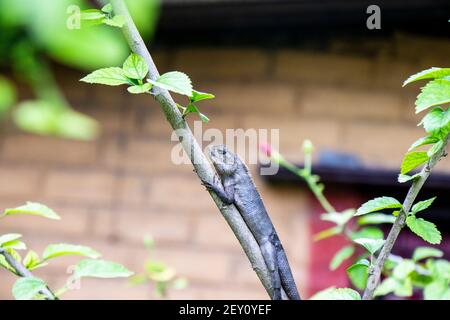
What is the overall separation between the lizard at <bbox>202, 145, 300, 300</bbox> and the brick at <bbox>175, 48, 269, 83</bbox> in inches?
24.0

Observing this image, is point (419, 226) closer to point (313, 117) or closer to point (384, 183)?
point (384, 183)

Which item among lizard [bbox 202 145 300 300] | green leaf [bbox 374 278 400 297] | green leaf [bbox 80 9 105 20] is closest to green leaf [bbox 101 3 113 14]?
green leaf [bbox 80 9 105 20]

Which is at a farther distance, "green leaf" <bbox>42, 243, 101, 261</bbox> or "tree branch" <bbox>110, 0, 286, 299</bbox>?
"green leaf" <bbox>42, 243, 101, 261</bbox>

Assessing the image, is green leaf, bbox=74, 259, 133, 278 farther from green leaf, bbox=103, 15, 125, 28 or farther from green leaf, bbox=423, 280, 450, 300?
green leaf, bbox=423, 280, 450, 300

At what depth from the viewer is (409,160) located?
0.80 metres

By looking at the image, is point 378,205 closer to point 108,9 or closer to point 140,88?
point 140,88

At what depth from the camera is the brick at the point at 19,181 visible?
2.58 m

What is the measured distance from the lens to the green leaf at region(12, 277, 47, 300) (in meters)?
0.78

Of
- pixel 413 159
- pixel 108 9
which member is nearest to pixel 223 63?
pixel 108 9

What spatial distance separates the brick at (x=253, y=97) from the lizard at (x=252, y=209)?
0.53m

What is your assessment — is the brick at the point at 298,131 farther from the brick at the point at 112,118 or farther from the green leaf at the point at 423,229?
the green leaf at the point at 423,229

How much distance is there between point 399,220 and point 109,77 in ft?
1.46
